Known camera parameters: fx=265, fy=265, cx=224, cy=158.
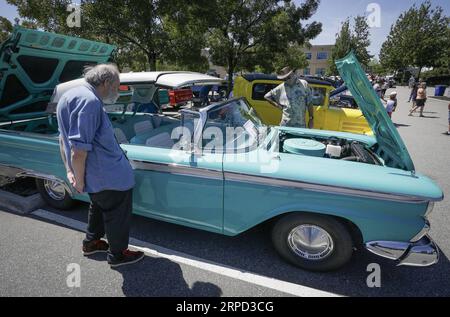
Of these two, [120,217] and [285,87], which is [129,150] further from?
[285,87]

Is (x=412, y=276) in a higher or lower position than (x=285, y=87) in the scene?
lower

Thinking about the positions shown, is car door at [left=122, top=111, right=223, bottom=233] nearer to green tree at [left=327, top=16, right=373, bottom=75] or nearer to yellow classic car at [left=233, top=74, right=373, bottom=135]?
yellow classic car at [left=233, top=74, right=373, bottom=135]

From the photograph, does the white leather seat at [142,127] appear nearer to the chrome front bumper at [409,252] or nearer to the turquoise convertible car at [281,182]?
the turquoise convertible car at [281,182]

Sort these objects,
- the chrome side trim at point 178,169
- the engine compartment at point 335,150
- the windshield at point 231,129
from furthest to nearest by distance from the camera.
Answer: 1. the engine compartment at point 335,150
2. the windshield at point 231,129
3. the chrome side trim at point 178,169

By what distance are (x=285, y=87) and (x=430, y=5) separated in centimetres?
3954

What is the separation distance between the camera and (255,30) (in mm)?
11805

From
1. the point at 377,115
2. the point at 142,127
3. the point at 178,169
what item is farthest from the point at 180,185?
the point at 377,115

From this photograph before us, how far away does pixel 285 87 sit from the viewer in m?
4.39

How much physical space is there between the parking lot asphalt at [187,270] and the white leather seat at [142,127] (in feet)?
3.94

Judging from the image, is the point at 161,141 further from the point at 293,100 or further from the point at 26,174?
the point at 293,100

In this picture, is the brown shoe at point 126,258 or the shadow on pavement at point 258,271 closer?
the shadow on pavement at point 258,271

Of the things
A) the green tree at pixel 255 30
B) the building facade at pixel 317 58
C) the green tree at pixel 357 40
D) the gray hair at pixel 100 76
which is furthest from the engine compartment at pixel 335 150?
the building facade at pixel 317 58

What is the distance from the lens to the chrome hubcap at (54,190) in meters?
3.31

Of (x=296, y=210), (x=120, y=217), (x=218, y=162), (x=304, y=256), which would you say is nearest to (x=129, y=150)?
(x=120, y=217)
